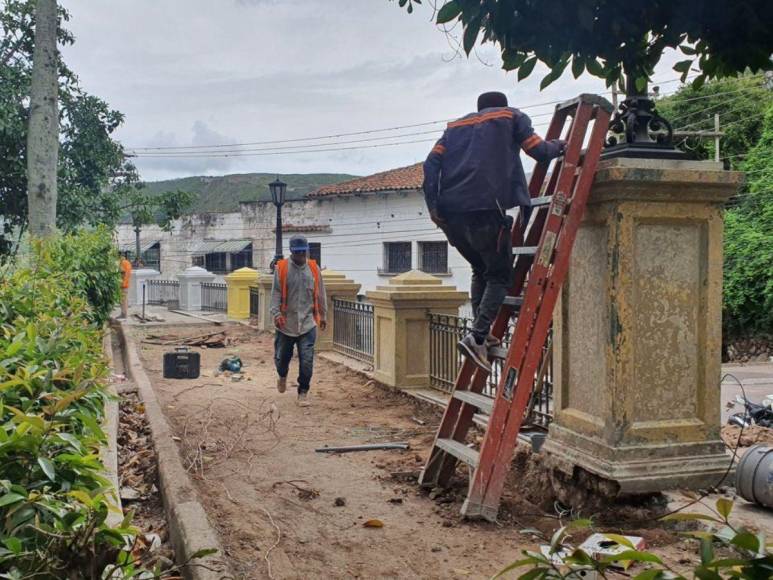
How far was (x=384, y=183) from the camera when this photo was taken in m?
36.4

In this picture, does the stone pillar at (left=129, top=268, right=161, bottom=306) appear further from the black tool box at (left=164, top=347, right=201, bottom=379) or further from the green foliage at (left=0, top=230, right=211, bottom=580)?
the green foliage at (left=0, top=230, right=211, bottom=580)

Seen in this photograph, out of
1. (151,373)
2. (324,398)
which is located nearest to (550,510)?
(324,398)

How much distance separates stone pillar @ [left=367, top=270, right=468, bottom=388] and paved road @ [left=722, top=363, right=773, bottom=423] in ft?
10.3

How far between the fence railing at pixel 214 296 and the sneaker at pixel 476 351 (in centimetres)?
2139

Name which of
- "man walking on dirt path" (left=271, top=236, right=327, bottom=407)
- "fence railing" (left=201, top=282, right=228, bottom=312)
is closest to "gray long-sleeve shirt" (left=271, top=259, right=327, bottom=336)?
"man walking on dirt path" (left=271, top=236, right=327, bottom=407)

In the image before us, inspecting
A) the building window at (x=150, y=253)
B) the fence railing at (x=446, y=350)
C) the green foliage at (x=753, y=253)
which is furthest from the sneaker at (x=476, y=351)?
the building window at (x=150, y=253)

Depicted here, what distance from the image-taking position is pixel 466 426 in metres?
4.89

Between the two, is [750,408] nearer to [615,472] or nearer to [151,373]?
[615,472]

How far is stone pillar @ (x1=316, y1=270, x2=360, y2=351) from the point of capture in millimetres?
13008

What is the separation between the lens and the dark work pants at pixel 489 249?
4.49m

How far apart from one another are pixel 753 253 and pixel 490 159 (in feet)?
56.2

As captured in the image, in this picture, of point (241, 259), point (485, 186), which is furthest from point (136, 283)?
point (485, 186)

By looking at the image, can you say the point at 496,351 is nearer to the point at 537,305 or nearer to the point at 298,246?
the point at 537,305

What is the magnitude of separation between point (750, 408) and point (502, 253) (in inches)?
141
